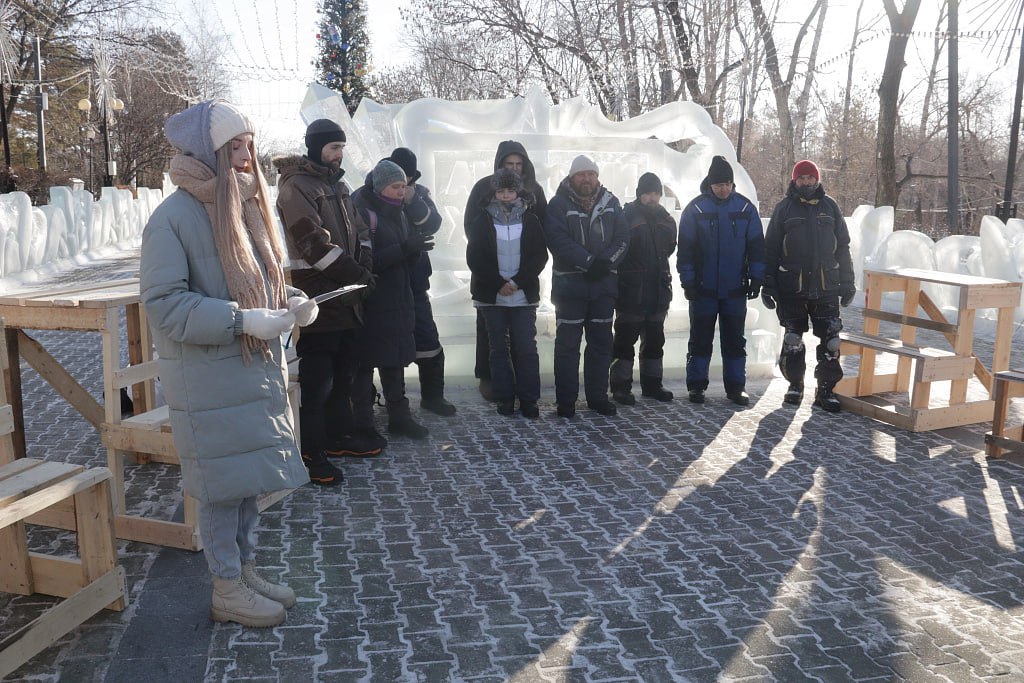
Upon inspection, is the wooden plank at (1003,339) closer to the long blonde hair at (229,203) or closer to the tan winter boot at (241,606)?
the tan winter boot at (241,606)

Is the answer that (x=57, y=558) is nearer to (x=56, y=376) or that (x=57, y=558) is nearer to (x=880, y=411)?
(x=56, y=376)

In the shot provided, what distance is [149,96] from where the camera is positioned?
1826 inches

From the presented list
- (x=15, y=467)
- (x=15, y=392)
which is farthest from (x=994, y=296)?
(x=15, y=392)

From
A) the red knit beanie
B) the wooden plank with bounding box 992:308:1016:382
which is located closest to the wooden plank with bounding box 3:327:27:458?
the red knit beanie

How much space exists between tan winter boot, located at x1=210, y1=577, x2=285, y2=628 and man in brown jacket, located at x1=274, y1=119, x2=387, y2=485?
5.18 ft

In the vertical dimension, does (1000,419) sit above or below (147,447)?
below

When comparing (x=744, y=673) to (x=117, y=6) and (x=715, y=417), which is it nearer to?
(x=715, y=417)

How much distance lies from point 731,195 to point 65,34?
3544 centimetres

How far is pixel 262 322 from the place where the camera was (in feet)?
9.45

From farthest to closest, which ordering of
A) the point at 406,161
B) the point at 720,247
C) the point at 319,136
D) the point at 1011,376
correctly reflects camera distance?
the point at 720,247 → the point at 406,161 → the point at 1011,376 → the point at 319,136

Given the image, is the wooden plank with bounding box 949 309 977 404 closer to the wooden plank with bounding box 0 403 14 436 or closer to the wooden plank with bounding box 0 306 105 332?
the wooden plank with bounding box 0 306 105 332

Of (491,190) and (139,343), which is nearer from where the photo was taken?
(139,343)

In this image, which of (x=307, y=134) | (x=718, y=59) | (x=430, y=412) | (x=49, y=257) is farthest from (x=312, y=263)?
(x=718, y=59)

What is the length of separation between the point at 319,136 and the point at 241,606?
2613mm
